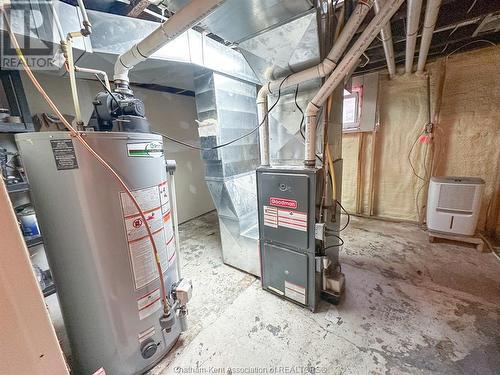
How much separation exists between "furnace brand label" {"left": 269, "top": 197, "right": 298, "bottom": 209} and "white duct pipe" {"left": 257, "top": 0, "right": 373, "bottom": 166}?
33 cm

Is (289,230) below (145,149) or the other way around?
below

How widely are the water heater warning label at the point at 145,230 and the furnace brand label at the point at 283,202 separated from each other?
2.45 feet

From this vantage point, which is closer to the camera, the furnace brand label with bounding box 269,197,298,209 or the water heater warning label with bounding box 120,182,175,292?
the water heater warning label with bounding box 120,182,175,292

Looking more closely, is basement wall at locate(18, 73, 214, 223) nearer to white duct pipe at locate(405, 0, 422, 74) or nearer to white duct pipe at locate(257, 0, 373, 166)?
white duct pipe at locate(257, 0, 373, 166)

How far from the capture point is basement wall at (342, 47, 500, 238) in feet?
7.93

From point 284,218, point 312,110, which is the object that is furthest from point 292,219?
point 312,110

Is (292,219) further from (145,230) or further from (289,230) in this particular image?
(145,230)

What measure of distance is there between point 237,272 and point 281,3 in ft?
7.06

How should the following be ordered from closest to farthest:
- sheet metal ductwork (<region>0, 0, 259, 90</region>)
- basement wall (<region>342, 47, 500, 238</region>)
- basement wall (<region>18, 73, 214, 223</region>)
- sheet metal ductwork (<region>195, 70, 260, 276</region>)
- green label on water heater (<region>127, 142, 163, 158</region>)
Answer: green label on water heater (<region>127, 142, 163, 158</region>) < sheet metal ductwork (<region>0, 0, 259, 90</region>) < sheet metal ductwork (<region>195, 70, 260, 276</region>) < basement wall (<region>342, 47, 500, 238</region>) < basement wall (<region>18, 73, 214, 223</region>)

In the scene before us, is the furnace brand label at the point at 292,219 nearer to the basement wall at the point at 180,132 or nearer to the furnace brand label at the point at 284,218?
the furnace brand label at the point at 284,218

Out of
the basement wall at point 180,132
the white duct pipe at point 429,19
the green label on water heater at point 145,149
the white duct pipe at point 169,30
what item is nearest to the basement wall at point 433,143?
the white duct pipe at point 429,19

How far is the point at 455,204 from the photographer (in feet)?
7.54

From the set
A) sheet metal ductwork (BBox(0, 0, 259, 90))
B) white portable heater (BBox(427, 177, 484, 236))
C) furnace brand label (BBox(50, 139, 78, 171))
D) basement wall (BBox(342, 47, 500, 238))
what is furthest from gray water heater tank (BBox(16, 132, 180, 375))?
basement wall (BBox(342, 47, 500, 238))

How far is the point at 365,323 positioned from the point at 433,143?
2.55m
